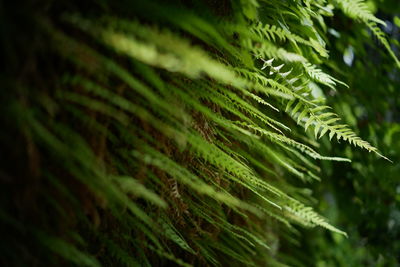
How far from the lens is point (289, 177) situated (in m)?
1.21

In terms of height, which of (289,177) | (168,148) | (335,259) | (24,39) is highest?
(24,39)

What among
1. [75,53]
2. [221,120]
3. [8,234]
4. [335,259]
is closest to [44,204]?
[8,234]

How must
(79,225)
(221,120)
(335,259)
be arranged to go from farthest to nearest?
(335,259)
(221,120)
(79,225)

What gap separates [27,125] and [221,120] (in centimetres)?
32

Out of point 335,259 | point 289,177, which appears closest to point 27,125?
point 289,177

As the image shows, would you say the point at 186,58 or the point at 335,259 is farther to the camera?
→ the point at 335,259

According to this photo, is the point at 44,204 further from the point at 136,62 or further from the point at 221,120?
the point at 221,120

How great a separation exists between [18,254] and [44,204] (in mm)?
58

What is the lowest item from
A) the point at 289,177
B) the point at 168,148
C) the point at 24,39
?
the point at 289,177

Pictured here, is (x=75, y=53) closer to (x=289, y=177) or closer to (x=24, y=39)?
(x=24, y=39)

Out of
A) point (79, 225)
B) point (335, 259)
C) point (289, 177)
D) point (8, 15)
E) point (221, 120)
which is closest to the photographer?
point (8, 15)

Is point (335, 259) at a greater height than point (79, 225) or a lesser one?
lesser

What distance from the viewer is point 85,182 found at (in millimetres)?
388

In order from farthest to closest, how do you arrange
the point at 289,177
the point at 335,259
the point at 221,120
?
the point at 335,259, the point at 289,177, the point at 221,120
